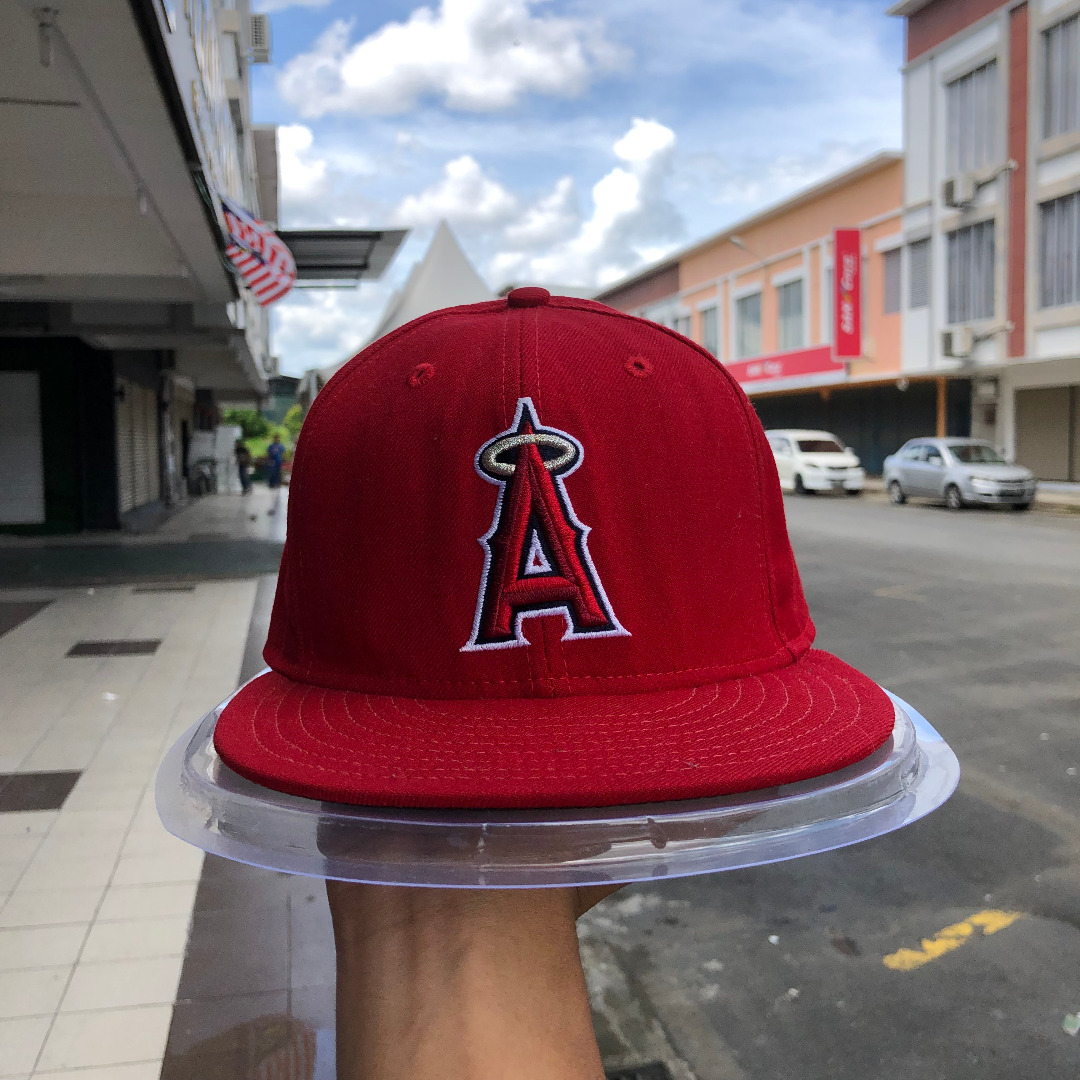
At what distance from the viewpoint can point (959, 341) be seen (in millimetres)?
21797

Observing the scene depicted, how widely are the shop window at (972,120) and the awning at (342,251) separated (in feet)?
45.2

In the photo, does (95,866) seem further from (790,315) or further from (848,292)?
(790,315)

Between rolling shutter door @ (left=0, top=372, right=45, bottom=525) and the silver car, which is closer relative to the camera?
rolling shutter door @ (left=0, top=372, right=45, bottom=525)

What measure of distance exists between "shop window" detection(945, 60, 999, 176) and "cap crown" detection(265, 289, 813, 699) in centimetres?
2382

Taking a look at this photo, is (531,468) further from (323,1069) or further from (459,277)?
(459,277)

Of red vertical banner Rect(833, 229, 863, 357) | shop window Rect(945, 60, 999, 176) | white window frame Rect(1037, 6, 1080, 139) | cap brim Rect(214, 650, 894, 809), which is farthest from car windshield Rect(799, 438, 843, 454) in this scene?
cap brim Rect(214, 650, 894, 809)

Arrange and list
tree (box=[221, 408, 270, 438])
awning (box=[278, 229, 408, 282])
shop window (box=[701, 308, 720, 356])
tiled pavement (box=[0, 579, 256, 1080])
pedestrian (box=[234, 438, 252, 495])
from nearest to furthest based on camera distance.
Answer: tiled pavement (box=[0, 579, 256, 1080]), awning (box=[278, 229, 408, 282]), pedestrian (box=[234, 438, 252, 495]), shop window (box=[701, 308, 720, 356]), tree (box=[221, 408, 270, 438])

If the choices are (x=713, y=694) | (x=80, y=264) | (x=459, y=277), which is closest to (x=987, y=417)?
(x=459, y=277)

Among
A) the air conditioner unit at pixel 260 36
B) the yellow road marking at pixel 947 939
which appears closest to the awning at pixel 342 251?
the air conditioner unit at pixel 260 36

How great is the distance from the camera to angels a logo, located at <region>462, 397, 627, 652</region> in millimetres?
935

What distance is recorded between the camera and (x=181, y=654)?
6.77m

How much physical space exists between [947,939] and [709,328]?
3454cm

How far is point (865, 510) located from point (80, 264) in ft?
45.4

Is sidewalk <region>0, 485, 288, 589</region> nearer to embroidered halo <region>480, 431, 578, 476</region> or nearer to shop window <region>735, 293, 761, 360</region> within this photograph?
embroidered halo <region>480, 431, 578, 476</region>
